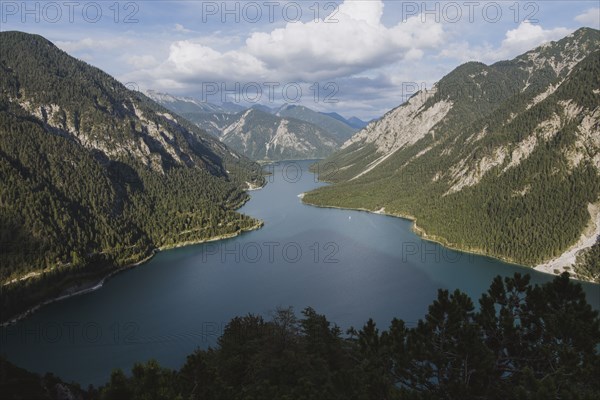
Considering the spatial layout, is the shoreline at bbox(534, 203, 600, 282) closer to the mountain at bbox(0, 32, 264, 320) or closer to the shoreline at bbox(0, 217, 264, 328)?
the mountain at bbox(0, 32, 264, 320)

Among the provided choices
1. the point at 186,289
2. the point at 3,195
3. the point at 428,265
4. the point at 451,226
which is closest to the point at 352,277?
the point at 428,265

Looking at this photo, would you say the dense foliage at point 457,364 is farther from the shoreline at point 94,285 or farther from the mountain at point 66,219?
the mountain at point 66,219

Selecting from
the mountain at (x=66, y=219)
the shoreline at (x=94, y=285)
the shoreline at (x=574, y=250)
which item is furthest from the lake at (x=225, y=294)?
the mountain at (x=66, y=219)

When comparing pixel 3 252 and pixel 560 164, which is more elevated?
pixel 560 164

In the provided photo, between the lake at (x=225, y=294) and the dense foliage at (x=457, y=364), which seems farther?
the lake at (x=225, y=294)

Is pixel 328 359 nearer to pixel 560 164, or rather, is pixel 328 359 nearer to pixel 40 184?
pixel 40 184

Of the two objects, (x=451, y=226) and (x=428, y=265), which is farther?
(x=451, y=226)

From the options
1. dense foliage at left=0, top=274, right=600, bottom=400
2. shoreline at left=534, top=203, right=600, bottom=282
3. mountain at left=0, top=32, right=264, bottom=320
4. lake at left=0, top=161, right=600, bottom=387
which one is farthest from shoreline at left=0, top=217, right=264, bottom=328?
shoreline at left=534, top=203, right=600, bottom=282
